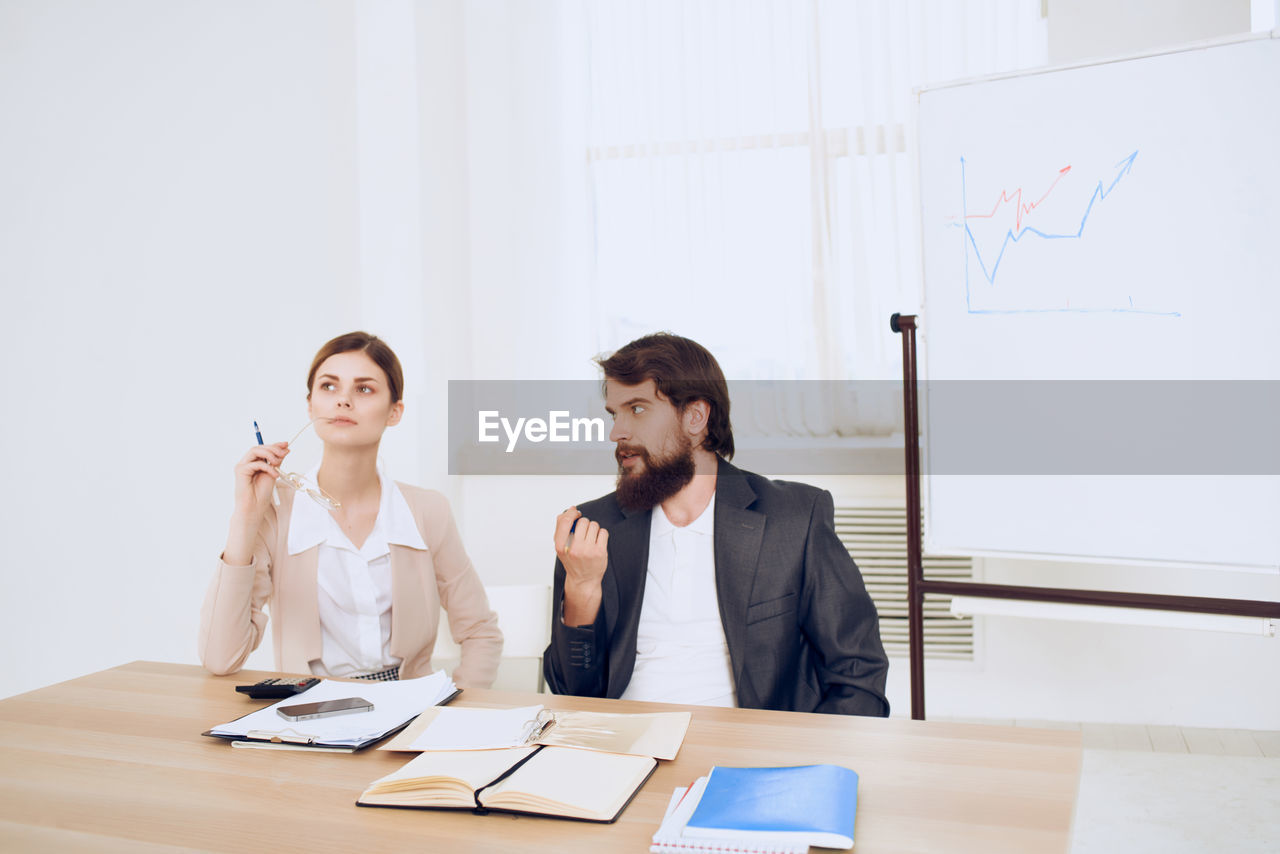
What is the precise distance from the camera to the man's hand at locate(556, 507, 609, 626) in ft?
4.99

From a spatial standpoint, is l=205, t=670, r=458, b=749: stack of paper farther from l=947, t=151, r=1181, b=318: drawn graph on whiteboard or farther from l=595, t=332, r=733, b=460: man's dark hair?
l=947, t=151, r=1181, b=318: drawn graph on whiteboard

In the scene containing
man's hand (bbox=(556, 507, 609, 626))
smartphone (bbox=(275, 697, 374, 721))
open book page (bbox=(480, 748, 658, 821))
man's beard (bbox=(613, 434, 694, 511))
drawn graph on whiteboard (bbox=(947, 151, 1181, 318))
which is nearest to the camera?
open book page (bbox=(480, 748, 658, 821))

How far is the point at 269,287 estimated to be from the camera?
9.02 feet

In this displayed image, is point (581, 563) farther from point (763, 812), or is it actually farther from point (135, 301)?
point (135, 301)

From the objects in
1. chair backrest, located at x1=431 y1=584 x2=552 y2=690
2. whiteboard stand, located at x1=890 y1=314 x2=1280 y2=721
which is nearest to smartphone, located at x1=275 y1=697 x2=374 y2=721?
chair backrest, located at x1=431 y1=584 x2=552 y2=690

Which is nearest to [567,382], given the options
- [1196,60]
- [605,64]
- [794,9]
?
[605,64]

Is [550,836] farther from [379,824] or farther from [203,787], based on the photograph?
[203,787]

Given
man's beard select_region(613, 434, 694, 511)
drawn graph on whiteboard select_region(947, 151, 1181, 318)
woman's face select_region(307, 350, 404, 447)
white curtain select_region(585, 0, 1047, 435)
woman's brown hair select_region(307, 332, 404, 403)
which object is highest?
white curtain select_region(585, 0, 1047, 435)

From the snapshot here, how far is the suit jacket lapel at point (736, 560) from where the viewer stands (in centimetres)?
162

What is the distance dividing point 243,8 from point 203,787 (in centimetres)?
245

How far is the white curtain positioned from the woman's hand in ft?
6.43

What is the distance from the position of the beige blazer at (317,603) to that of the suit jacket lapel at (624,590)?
26cm

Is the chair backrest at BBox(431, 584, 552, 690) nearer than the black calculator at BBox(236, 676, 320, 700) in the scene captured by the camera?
No

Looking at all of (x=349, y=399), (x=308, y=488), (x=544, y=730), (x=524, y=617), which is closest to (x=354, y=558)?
(x=308, y=488)
